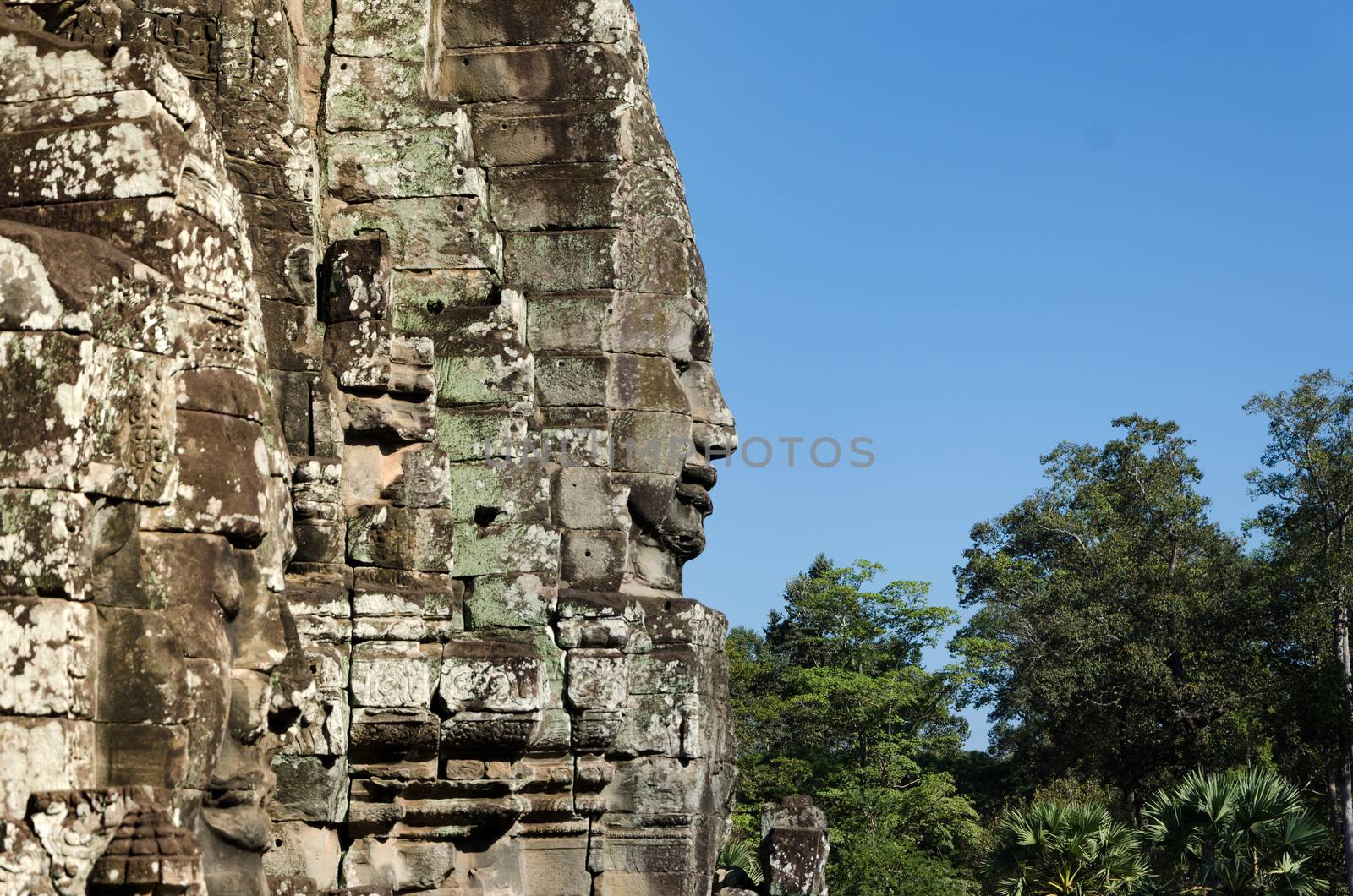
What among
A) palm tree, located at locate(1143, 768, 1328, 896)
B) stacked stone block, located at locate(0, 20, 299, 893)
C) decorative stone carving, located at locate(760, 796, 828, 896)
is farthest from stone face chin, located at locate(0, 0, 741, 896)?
palm tree, located at locate(1143, 768, 1328, 896)

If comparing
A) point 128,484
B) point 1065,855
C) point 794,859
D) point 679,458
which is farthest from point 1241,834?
point 128,484

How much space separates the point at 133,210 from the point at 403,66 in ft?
23.7

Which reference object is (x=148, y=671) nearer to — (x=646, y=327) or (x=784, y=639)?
(x=646, y=327)

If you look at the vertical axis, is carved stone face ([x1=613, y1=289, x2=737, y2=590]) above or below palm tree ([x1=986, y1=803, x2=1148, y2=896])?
above

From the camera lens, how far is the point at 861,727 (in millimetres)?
40281

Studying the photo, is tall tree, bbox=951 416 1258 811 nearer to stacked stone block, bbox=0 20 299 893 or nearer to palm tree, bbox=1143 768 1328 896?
palm tree, bbox=1143 768 1328 896

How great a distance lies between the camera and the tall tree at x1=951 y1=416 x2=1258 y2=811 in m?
39.7

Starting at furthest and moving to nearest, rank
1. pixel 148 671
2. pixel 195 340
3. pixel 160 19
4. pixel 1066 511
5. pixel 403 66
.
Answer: pixel 1066 511, pixel 403 66, pixel 160 19, pixel 195 340, pixel 148 671

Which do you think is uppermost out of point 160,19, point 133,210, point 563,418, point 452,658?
point 160,19

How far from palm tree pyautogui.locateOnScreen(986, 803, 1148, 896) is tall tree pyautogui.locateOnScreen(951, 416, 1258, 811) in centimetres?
1488

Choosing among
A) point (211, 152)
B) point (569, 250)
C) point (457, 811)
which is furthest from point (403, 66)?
point (211, 152)

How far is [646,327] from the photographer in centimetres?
1430

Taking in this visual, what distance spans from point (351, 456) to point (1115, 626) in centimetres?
3314

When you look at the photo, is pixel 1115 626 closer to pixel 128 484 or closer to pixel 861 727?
pixel 861 727
